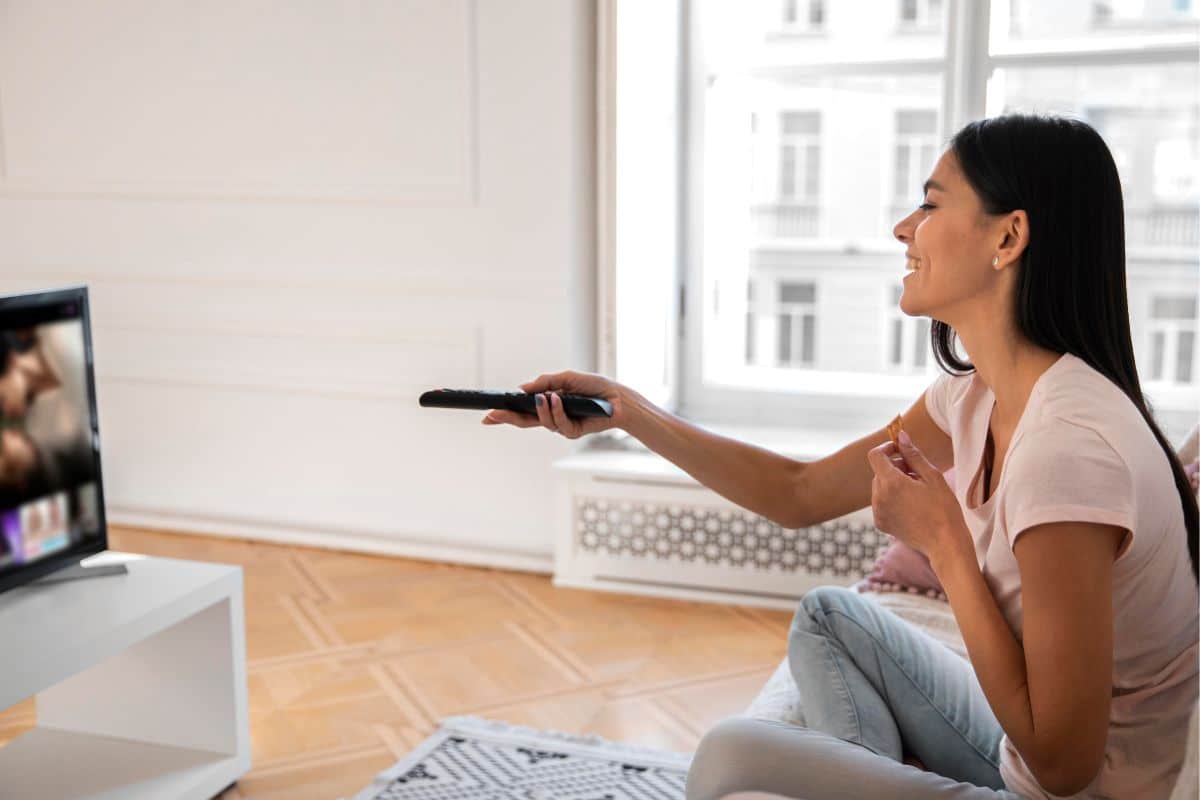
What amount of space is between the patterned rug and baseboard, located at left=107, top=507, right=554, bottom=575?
1.06 meters

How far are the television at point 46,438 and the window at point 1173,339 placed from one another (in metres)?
2.61

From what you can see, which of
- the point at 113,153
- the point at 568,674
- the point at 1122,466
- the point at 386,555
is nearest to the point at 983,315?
the point at 1122,466

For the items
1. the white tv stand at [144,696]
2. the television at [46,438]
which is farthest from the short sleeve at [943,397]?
the television at [46,438]

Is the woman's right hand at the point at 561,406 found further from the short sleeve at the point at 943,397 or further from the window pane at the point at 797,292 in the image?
the window pane at the point at 797,292

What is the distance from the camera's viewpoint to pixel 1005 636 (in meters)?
1.29

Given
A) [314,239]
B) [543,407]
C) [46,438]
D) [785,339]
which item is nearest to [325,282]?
[314,239]

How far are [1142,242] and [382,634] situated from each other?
7.13 feet

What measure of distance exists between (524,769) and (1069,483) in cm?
147

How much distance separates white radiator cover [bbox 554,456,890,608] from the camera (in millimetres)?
3277

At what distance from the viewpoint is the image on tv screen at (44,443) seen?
2.05 meters

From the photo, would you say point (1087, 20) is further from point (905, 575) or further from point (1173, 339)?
point (905, 575)

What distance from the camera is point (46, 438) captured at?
2127 millimetres

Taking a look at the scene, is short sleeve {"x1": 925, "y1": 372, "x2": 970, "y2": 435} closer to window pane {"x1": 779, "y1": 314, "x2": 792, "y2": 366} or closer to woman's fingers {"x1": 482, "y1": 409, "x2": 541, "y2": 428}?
woman's fingers {"x1": 482, "y1": 409, "x2": 541, "y2": 428}

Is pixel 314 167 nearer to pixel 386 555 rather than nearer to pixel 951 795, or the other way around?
pixel 386 555
